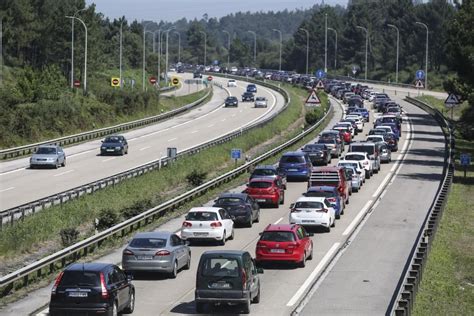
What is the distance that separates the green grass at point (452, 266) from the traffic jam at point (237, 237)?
4.09 metres

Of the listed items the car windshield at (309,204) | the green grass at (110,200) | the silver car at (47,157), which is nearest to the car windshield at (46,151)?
the silver car at (47,157)

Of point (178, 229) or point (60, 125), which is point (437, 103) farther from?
point (178, 229)

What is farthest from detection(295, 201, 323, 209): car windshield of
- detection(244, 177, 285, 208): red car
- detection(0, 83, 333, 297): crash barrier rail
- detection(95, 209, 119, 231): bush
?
detection(95, 209, 119, 231): bush

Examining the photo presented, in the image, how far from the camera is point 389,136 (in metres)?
72.9

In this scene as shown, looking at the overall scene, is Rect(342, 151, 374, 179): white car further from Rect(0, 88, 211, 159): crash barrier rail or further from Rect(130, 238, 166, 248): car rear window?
Rect(130, 238, 166, 248): car rear window

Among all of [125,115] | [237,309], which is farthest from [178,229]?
[125,115]

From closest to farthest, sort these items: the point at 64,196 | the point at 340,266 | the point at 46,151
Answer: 1. the point at 340,266
2. the point at 64,196
3. the point at 46,151

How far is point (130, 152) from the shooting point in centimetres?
7281

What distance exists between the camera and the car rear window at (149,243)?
29000 mm

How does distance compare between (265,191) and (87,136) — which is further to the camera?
(87,136)

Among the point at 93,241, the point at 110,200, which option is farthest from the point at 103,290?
the point at 110,200

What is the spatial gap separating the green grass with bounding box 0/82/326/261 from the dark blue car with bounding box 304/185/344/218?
7.05m

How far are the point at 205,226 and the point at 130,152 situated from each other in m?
38.0

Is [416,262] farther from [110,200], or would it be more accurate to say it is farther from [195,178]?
[195,178]
